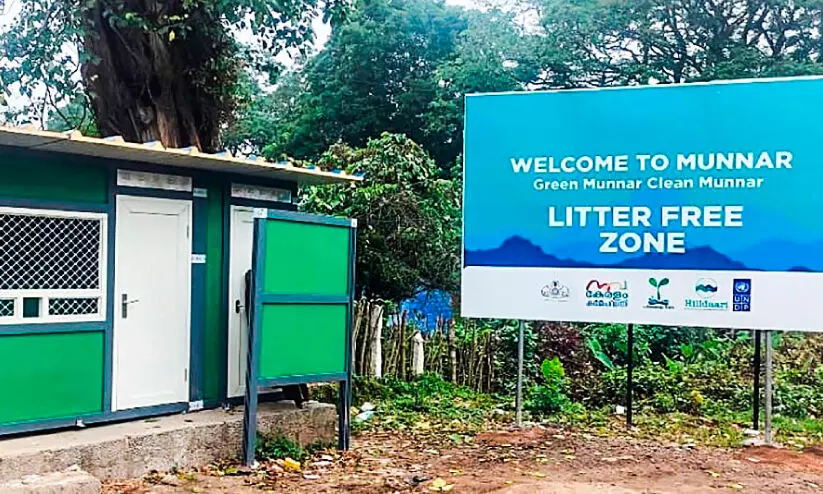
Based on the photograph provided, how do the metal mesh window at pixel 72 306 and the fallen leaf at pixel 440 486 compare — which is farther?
the metal mesh window at pixel 72 306

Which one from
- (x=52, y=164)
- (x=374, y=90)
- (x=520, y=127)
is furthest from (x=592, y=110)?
(x=374, y=90)

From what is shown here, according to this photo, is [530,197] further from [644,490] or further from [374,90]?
[374,90]

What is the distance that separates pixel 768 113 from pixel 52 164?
5951mm

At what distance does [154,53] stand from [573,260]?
497cm

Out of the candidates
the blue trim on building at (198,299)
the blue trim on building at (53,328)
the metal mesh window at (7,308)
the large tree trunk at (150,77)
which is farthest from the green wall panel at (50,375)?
the large tree trunk at (150,77)

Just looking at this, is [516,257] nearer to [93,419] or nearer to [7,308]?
[93,419]

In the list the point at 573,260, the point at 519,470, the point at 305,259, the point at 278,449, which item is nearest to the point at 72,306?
the point at 305,259

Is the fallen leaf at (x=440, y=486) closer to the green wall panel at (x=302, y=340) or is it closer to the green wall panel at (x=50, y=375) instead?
the green wall panel at (x=302, y=340)

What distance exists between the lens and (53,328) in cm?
663

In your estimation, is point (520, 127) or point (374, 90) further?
point (374, 90)

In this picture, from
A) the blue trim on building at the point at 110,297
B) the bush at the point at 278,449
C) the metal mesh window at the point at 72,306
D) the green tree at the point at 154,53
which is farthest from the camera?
the green tree at the point at 154,53

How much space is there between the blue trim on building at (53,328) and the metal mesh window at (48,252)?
0.27 m

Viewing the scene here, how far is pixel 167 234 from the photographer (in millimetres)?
7438

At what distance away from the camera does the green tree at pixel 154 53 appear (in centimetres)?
956
